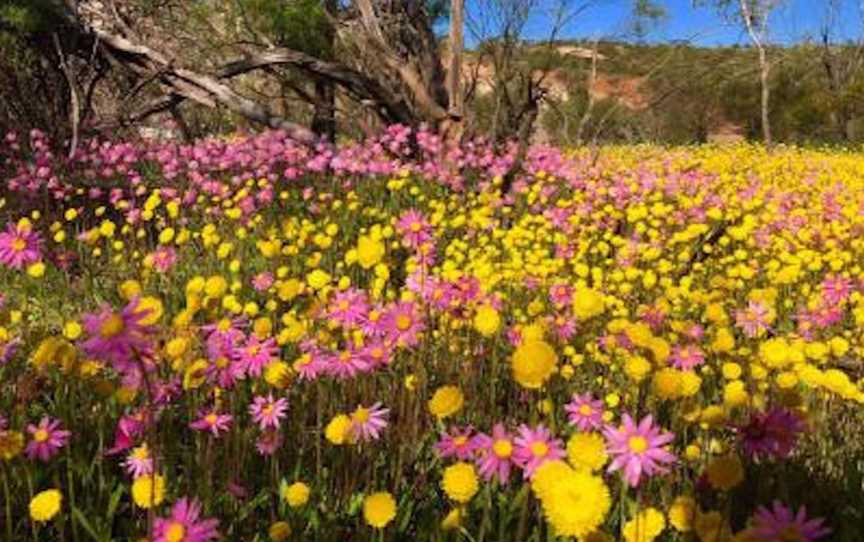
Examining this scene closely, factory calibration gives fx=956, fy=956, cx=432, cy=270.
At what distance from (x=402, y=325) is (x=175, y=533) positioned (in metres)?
1.31

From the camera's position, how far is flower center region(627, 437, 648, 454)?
6.15 ft

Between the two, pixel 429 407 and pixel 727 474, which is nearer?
pixel 727 474

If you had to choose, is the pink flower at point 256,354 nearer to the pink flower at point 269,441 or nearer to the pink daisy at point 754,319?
the pink flower at point 269,441

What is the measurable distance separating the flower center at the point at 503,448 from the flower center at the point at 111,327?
31.2 inches

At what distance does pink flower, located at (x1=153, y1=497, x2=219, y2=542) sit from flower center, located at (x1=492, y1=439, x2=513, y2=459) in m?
0.58

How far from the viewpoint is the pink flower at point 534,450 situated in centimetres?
192

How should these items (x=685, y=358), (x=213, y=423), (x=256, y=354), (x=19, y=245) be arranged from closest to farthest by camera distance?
(x=213, y=423) < (x=256, y=354) < (x=685, y=358) < (x=19, y=245)

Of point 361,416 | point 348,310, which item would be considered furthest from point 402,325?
point 361,416

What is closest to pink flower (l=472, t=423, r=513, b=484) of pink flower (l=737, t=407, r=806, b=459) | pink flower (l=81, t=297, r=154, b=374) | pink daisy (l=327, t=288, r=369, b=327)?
pink flower (l=737, t=407, r=806, b=459)

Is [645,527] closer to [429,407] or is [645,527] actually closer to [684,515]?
[684,515]

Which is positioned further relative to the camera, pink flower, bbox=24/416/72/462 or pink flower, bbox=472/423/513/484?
pink flower, bbox=24/416/72/462

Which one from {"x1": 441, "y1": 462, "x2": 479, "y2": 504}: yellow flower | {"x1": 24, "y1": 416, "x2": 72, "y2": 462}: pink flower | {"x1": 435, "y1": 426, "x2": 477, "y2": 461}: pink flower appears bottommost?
{"x1": 24, "y1": 416, "x2": 72, "y2": 462}: pink flower

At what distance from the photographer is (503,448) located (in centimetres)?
199

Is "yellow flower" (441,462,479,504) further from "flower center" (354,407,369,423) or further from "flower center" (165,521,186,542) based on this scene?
"flower center" (354,407,369,423)
